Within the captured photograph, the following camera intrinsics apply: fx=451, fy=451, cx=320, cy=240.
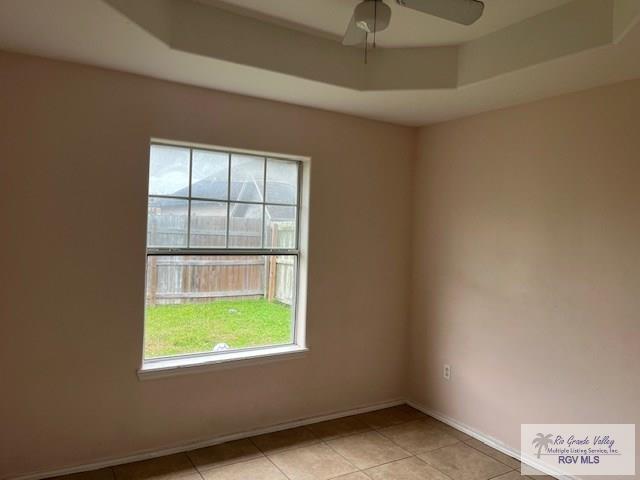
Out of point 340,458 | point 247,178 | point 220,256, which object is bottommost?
point 340,458

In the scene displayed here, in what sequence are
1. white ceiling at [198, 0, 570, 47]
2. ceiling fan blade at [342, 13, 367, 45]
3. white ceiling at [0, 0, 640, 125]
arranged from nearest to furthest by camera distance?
white ceiling at [0, 0, 640, 125]
ceiling fan blade at [342, 13, 367, 45]
white ceiling at [198, 0, 570, 47]

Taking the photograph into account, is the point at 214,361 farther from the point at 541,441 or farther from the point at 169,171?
the point at 541,441

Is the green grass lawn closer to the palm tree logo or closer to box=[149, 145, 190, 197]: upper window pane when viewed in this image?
box=[149, 145, 190, 197]: upper window pane

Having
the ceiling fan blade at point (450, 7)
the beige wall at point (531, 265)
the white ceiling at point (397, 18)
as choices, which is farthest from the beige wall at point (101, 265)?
the ceiling fan blade at point (450, 7)

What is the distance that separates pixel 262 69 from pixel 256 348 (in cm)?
186

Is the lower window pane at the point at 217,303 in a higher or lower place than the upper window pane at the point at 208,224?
lower

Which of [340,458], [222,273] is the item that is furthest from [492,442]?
[222,273]

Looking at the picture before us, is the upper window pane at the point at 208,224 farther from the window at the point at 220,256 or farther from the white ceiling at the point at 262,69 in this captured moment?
the white ceiling at the point at 262,69

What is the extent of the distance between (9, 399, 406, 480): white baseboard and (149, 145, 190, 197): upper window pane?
5.21 ft

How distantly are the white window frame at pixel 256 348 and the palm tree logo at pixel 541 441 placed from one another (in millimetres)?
1588

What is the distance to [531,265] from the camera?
290 cm

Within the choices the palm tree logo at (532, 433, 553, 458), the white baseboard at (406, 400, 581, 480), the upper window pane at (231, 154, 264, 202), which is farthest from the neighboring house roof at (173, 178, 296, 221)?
the palm tree logo at (532, 433, 553, 458)

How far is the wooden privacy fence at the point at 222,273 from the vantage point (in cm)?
287

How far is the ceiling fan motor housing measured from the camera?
1.99 meters
